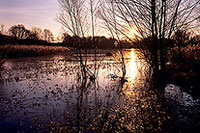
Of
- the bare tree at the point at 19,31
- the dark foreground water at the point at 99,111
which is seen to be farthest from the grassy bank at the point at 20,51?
the bare tree at the point at 19,31

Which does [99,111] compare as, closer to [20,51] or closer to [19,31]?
[20,51]

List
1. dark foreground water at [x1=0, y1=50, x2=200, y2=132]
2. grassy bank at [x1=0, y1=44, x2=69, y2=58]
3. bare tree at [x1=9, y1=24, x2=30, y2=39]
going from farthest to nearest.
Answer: bare tree at [x1=9, y1=24, x2=30, y2=39], grassy bank at [x1=0, y1=44, x2=69, y2=58], dark foreground water at [x1=0, y1=50, x2=200, y2=132]

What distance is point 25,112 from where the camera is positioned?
3580 mm

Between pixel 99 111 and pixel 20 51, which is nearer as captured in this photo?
pixel 99 111

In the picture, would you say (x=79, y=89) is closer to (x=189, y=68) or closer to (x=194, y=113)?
(x=194, y=113)

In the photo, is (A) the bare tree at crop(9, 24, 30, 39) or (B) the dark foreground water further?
(A) the bare tree at crop(9, 24, 30, 39)

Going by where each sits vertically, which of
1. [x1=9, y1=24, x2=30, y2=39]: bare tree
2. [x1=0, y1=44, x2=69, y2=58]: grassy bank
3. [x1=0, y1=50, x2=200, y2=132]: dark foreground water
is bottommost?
[x1=0, y1=50, x2=200, y2=132]: dark foreground water

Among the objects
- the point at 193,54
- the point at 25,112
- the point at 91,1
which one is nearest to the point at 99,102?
the point at 25,112

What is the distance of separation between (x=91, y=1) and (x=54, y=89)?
184 inches

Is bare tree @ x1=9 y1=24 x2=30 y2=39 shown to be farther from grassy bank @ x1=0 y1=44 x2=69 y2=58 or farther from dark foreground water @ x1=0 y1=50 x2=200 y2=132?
dark foreground water @ x1=0 y1=50 x2=200 y2=132

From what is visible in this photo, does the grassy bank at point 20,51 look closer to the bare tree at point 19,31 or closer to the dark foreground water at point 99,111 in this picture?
the dark foreground water at point 99,111

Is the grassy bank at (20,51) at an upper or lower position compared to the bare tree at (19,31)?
lower

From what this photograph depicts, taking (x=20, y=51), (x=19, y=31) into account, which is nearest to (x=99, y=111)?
(x=20, y=51)

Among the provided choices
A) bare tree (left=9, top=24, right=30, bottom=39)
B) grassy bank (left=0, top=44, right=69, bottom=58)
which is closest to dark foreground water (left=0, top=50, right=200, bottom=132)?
grassy bank (left=0, top=44, right=69, bottom=58)
